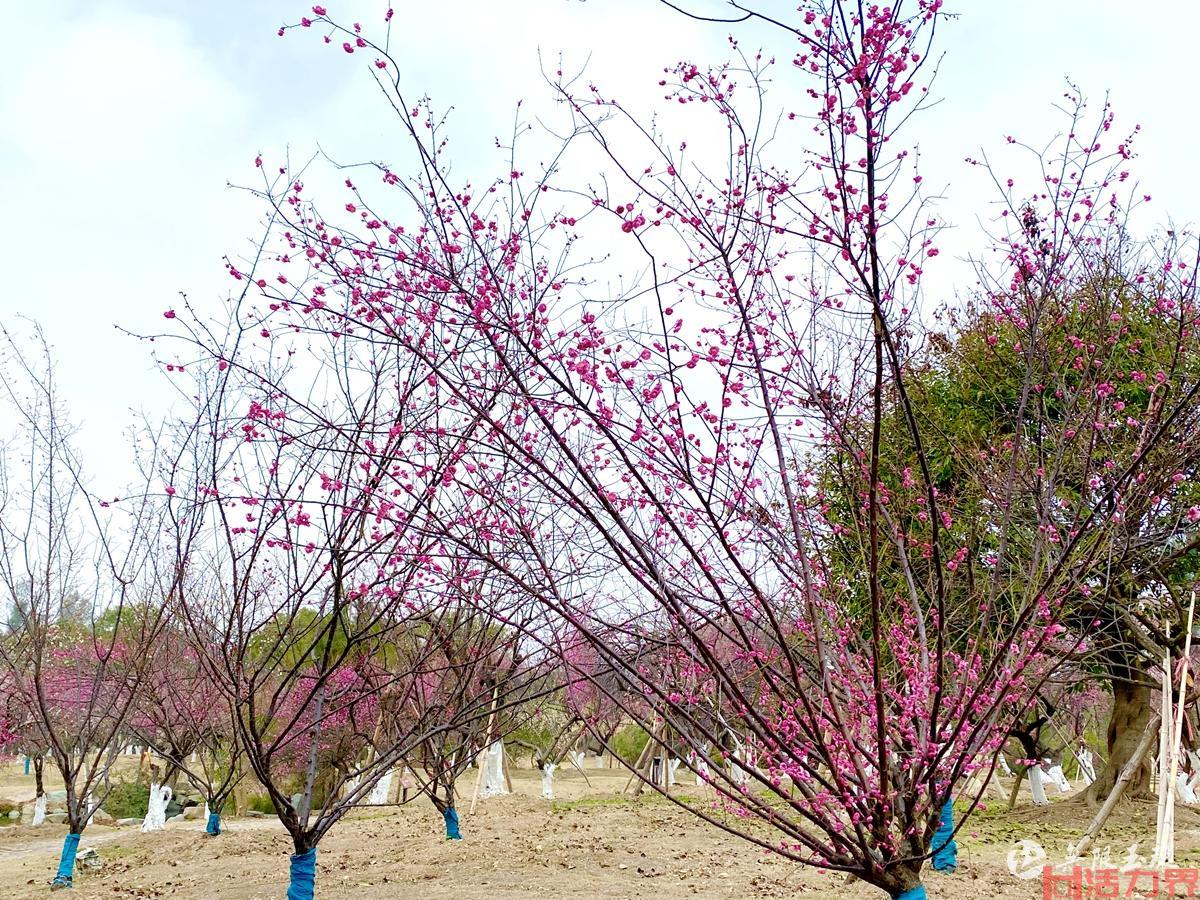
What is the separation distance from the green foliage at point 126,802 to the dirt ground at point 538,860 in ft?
15.0

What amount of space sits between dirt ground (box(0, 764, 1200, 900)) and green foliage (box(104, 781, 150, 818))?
459cm

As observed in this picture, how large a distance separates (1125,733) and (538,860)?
7.63 m

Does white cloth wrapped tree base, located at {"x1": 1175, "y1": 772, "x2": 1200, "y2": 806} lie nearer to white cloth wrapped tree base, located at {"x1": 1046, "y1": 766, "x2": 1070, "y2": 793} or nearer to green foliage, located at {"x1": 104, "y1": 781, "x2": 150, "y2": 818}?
white cloth wrapped tree base, located at {"x1": 1046, "y1": 766, "x2": 1070, "y2": 793}

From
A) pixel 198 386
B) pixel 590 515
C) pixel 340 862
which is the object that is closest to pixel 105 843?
pixel 340 862

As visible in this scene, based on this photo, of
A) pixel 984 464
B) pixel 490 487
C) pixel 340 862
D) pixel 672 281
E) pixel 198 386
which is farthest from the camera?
pixel 340 862

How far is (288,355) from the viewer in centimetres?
535

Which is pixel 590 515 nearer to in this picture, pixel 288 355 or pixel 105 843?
pixel 288 355

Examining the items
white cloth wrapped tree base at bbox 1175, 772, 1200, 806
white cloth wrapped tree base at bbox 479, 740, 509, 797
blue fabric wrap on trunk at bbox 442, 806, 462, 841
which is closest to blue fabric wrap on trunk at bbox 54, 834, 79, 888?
blue fabric wrap on trunk at bbox 442, 806, 462, 841

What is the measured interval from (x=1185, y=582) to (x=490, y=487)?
32.1 feet

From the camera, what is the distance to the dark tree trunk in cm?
1146

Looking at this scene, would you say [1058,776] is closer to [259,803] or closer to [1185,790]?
[1185,790]

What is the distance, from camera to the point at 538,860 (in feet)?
29.5

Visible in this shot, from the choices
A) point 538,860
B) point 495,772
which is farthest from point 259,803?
point 538,860

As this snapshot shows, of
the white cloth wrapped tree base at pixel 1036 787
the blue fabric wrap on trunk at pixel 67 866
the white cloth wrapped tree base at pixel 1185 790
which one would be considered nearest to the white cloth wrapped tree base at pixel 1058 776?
the white cloth wrapped tree base at pixel 1185 790
